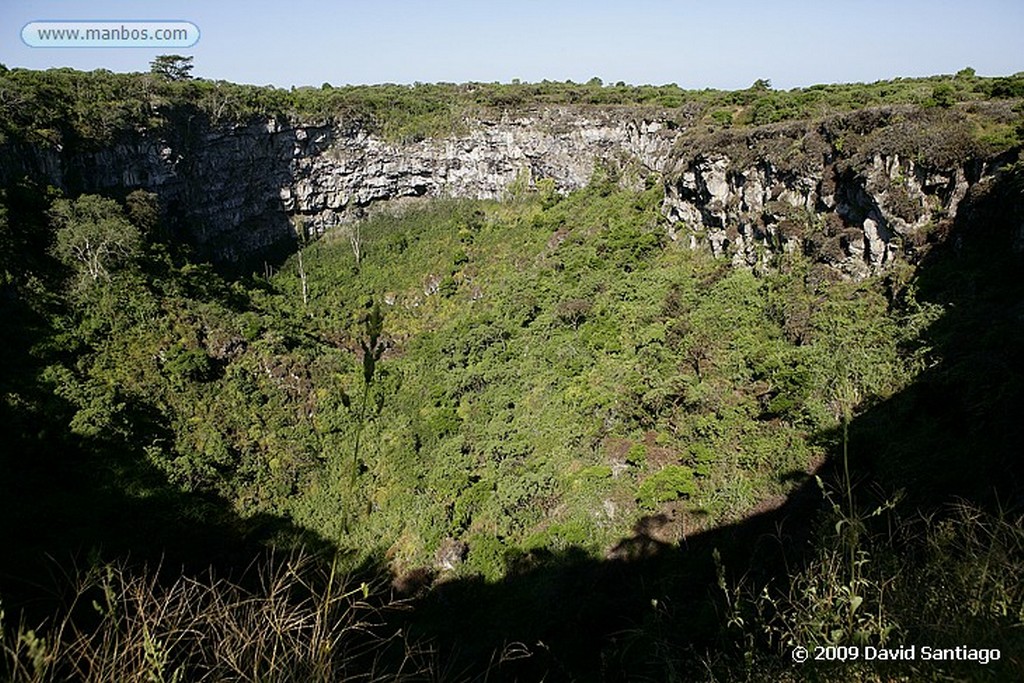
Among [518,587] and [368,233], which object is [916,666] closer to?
[518,587]

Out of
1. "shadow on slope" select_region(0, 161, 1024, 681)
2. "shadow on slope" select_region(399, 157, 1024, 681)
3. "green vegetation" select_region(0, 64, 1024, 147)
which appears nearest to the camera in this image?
"shadow on slope" select_region(399, 157, 1024, 681)

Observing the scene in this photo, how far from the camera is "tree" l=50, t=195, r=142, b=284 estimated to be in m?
23.6

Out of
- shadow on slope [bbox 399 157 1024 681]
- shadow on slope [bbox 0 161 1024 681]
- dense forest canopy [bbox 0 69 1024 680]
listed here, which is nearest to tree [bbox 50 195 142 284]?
dense forest canopy [bbox 0 69 1024 680]

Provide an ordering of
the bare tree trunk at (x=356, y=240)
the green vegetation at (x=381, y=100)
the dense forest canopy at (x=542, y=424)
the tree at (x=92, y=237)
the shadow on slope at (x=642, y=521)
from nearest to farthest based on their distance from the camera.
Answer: the dense forest canopy at (x=542, y=424) < the shadow on slope at (x=642, y=521) < the tree at (x=92, y=237) < the green vegetation at (x=381, y=100) < the bare tree trunk at (x=356, y=240)

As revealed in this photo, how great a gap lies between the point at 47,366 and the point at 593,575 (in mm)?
19842

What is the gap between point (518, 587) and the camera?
15867 millimetres

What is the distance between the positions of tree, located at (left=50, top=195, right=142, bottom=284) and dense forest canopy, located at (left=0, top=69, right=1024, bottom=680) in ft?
0.37

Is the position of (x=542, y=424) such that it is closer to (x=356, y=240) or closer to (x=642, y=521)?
(x=642, y=521)

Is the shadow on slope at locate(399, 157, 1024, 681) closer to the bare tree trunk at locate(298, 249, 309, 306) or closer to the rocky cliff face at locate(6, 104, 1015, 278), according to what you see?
the rocky cliff face at locate(6, 104, 1015, 278)

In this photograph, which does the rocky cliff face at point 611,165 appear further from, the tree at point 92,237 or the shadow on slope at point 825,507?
the tree at point 92,237

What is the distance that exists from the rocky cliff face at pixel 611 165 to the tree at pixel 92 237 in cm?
284

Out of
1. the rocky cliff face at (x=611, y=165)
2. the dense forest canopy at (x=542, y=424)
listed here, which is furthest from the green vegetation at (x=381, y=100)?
the rocky cliff face at (x=611, y=165)

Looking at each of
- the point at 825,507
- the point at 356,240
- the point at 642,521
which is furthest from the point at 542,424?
the point at 356,240

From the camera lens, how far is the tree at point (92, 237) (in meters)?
23.6
